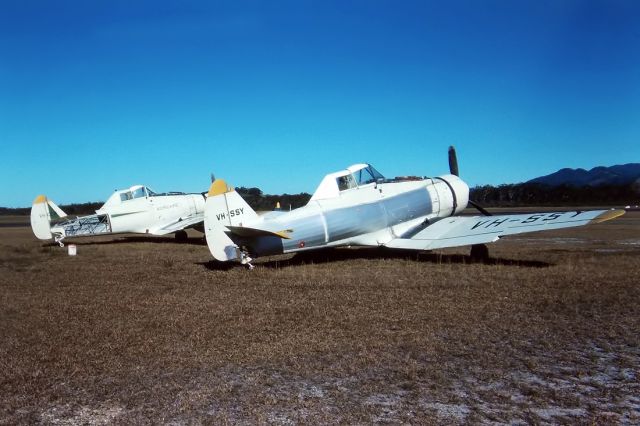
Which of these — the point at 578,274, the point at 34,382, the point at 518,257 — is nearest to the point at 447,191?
the point at 518,257

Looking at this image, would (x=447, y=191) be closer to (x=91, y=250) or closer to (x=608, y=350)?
(x=608, y=350)

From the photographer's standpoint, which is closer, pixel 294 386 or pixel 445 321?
pixel 294 386

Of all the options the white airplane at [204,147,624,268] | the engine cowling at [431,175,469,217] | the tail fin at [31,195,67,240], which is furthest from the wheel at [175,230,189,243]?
the engine cowling at [431,175,469,217]

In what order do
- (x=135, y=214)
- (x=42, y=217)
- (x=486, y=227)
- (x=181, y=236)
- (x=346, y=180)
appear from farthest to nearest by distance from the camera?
(x=181, y=236)
(x=135, y=214)
(x=42, y=217)
(x=346, y=180)
(x=486, y=227)

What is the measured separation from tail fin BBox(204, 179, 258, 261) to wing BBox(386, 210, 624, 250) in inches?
152

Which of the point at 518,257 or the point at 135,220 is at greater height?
the point at 135,220

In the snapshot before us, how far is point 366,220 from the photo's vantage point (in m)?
12.7

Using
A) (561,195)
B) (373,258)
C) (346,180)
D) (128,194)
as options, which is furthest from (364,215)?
(561,195)

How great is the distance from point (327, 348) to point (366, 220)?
7.52 meters

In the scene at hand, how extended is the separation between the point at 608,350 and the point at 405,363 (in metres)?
2.06

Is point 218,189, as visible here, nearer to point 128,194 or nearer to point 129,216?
point 129,216

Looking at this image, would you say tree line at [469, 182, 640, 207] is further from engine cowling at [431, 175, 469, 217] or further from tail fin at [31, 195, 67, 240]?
tail fin at [31, 195, 67, 240]

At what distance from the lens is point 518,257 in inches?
519

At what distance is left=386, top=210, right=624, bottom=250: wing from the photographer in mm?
11125
